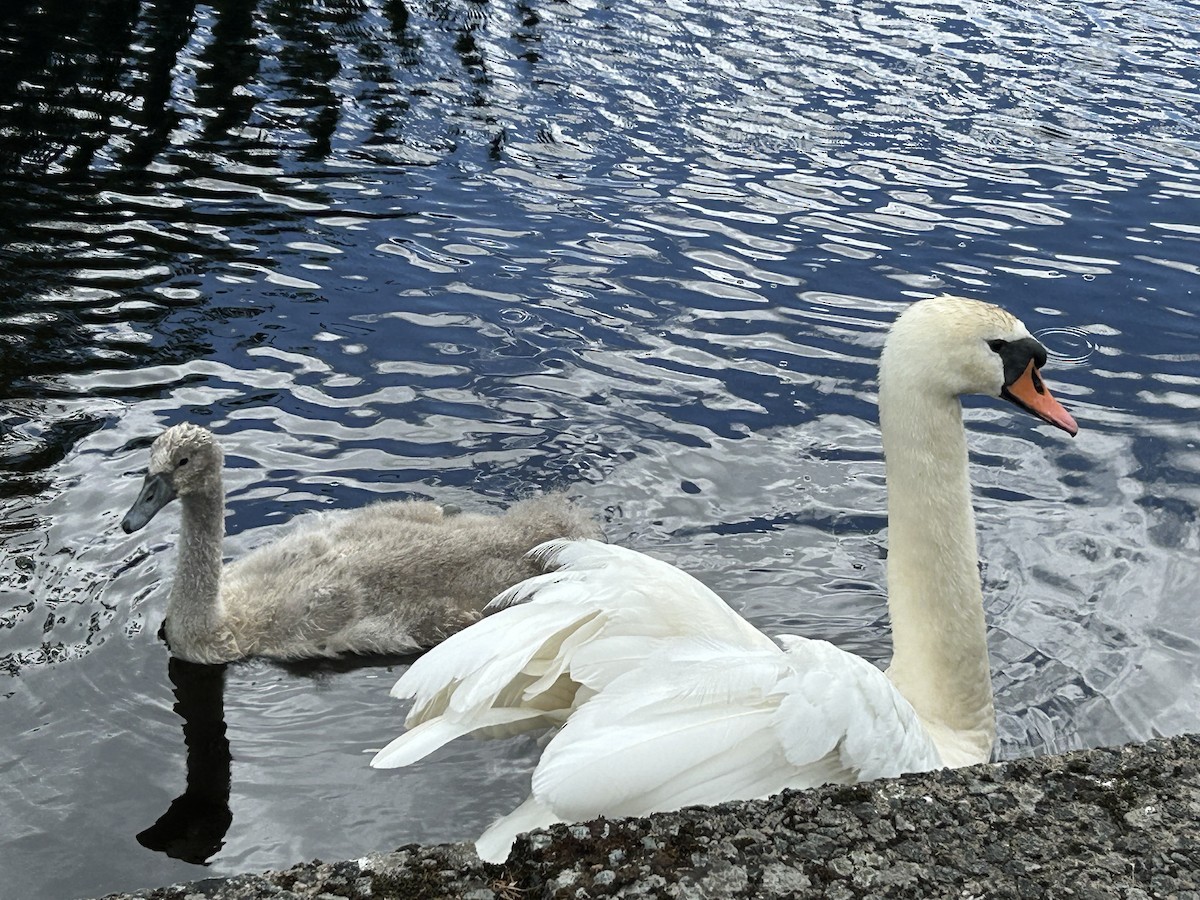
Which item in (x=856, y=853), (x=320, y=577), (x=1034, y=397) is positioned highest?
→ (x=856, y=853)

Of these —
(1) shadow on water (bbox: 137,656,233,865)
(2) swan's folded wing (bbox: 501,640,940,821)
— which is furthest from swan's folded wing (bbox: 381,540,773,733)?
(1) shadow on water (bbox: 137,656,233,865)

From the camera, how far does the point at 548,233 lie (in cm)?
918

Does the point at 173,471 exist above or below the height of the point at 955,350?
below

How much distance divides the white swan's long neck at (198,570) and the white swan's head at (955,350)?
9.03 feet

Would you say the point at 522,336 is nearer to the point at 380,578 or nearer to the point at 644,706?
the point at 380,578

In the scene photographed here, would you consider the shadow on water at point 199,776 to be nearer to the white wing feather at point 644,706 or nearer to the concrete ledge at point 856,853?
the white wing feather at point 644,706

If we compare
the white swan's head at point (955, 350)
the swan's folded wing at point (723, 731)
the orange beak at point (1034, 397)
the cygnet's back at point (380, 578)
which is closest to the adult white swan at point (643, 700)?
the swan's folded wing at point (723, 731)

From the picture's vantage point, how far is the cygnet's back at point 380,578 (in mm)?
5555

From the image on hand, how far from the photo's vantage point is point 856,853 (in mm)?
2229

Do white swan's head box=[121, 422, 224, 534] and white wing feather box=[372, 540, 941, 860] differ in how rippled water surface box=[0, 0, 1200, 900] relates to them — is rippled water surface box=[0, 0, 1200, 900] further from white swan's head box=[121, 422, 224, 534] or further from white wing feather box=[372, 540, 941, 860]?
white wing feather box=[372, 540, 941, 860]

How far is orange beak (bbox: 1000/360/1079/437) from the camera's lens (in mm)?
4555

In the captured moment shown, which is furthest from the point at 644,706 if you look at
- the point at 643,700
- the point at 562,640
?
the point at 562,640

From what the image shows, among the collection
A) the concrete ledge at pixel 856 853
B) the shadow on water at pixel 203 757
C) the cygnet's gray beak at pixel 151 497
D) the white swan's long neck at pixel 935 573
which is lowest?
the shadow on water at pixel 203 757

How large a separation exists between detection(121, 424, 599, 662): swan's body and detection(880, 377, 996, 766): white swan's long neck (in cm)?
178
